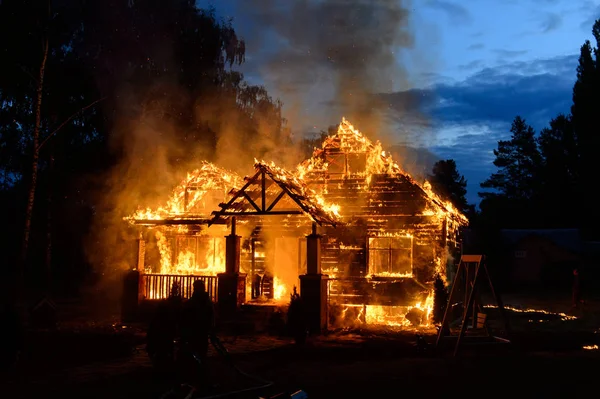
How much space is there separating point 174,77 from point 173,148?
3419 millimetres

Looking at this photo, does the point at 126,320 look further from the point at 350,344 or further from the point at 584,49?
the point at 584,49

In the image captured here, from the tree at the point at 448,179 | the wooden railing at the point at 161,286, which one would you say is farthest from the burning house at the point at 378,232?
the tree at the point at 448,179

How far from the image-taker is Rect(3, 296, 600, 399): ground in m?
8.72

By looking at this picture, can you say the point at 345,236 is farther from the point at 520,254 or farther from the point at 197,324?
the point at 520,254

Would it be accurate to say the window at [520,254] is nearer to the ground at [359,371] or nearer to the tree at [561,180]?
the tree at [561,180]

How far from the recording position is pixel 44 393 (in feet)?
27.9

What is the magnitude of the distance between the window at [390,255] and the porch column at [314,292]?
3.26 m

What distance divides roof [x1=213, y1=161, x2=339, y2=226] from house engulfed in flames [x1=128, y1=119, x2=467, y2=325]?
5cm

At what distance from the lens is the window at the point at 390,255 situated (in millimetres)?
18016

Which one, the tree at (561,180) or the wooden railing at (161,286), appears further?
the tree at (561,180)

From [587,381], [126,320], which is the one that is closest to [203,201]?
[126,320]

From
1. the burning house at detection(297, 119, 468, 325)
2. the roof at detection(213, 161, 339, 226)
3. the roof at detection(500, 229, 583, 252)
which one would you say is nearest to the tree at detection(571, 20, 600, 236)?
the roof at detection(500, 229, 583, 252)

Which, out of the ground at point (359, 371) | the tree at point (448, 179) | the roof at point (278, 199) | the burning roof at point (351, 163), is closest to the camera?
the ground at point (359, 371)

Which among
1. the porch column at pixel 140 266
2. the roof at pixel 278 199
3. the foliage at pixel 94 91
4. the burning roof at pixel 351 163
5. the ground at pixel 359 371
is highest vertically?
the foliage at pixel 94 91
